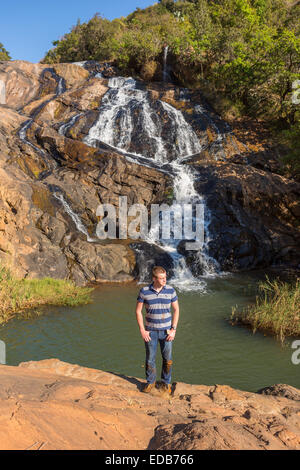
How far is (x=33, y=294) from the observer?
1050 centimetres

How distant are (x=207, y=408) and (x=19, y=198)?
39.4 ft

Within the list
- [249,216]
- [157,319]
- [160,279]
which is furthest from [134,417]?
[249,216]

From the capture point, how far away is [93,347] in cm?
812

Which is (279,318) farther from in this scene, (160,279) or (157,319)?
(160,279)

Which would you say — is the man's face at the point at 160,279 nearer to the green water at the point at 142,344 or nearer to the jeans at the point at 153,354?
the jeans at the point at 153,354

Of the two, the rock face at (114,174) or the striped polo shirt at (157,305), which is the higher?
the rock face at (114,174)

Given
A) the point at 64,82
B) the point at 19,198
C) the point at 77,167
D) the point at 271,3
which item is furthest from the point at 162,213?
the point at 271,3

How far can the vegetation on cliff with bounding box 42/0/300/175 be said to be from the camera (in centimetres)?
2331

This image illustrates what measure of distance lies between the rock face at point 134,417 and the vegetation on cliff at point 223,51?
48.3ft

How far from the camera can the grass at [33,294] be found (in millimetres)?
9672

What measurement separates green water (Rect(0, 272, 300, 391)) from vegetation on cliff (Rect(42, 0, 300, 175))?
11083mm

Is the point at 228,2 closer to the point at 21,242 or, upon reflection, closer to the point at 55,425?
the point at 21,242

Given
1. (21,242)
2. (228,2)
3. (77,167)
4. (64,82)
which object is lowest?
(21,242)

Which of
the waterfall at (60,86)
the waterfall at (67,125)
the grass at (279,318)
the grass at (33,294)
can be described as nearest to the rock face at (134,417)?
the grass at (279,318)
